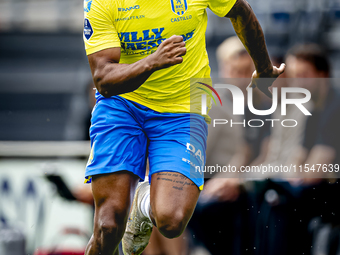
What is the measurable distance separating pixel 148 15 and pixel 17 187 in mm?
2095

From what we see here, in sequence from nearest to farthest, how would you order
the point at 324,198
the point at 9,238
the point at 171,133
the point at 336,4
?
the point at 171,133 → the point at 324,198 → the point at 9,238 → the point at 336,4

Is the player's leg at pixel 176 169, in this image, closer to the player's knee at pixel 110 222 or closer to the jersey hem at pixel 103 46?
the player's knee at pixel 110 222

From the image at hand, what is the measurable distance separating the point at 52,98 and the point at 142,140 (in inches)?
236

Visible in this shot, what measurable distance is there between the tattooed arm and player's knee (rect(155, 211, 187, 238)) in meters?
1.12

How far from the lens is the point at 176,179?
2643 millimetres

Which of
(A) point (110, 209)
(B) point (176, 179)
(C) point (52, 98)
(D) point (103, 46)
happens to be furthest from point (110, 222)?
(C) point (52, 98)

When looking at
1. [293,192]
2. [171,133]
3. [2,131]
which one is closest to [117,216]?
[171,133]

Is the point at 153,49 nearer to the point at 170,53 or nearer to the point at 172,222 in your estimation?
the point at 170,53

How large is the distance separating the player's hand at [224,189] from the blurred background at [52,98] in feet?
3.46

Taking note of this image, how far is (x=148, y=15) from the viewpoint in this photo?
2.58 metres

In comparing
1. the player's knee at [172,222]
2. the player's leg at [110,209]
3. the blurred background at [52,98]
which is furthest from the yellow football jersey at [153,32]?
the blurred background at [52,98]

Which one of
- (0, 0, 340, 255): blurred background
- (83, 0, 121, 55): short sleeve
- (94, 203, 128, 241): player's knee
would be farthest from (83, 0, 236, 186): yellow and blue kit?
(0, 0, 340, 255): blurred background

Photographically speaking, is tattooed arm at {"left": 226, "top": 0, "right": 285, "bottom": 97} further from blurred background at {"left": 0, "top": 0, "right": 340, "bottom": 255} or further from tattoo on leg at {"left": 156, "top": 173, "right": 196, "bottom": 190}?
blurred background at {"left": 0, "top": 0, "right": 340, "bottom": 255}

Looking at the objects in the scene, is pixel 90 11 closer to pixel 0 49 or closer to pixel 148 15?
pixel 148 15
